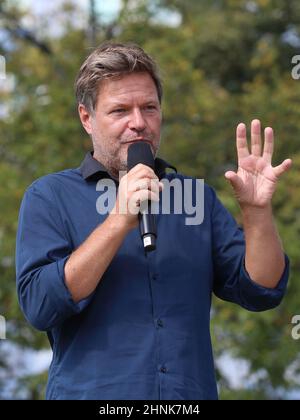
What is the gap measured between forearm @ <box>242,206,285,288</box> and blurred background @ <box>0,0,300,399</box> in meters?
5.18

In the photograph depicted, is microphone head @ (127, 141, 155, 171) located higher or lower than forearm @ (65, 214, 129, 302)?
higher

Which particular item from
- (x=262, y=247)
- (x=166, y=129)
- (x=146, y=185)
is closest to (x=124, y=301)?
(x=146, y=185)

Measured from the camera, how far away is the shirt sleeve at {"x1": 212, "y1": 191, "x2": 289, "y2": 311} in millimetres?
3031

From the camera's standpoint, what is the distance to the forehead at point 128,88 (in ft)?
10.0

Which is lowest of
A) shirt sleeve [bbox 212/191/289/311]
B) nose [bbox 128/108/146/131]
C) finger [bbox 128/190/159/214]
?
shirt sleeve [bbox 212/191/289/311]

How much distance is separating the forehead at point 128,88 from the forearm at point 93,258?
0.52m

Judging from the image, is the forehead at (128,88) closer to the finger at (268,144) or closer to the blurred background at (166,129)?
the finger at (268,144)

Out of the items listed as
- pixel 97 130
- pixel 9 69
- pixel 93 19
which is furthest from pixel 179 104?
pixel 97 130

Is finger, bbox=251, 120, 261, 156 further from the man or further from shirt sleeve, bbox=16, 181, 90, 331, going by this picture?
shirt sleeve, bbox=16, 181, 90, 331

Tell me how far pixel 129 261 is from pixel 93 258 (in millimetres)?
244

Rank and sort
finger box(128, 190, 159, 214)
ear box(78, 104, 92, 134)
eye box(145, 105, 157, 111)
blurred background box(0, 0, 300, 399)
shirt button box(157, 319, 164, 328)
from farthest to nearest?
blurred background box(0, 0, 300, 399) → ear box(78, 104, 92, 134) → eye box(145, 105, 157, 111) → shirt button box(157, 319, 164, 328) → finger box(128, 190, 159, 214)

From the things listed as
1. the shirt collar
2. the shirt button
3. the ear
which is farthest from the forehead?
the shirt button

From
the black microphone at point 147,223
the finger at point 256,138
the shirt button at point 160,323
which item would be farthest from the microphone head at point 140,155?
the shirt button at point 160,323

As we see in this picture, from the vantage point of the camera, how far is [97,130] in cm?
313
